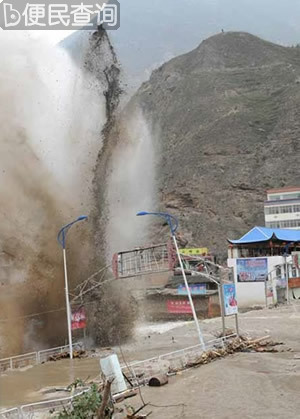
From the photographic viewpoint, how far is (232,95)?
409 ft

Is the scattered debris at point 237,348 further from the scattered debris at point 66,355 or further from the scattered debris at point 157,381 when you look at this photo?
the scattered debris at point 66,355

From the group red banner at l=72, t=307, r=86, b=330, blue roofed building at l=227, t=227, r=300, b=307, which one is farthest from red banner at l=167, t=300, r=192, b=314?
red banner at l=72, t=307, r=86, b=330

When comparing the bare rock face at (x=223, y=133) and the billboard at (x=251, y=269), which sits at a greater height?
the bare rock face at (x=223, y=133)

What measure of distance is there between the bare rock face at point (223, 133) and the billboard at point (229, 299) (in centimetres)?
6702

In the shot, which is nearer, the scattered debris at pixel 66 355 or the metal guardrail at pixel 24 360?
the metal guardrail at pixel 24 360

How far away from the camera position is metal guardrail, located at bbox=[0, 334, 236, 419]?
10797 millimetres

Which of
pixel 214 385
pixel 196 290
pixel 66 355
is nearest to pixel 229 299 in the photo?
pixel 214 385

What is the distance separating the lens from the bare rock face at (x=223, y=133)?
95.2 m

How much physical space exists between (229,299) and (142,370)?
4.90m

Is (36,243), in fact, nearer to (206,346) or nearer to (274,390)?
(206,346)

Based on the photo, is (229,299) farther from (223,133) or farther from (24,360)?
(223,133)

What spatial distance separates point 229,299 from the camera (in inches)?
752

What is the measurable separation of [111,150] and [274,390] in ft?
74.2

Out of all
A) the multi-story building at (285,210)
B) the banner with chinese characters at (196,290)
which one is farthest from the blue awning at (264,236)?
the multi-story building at (285,210)
